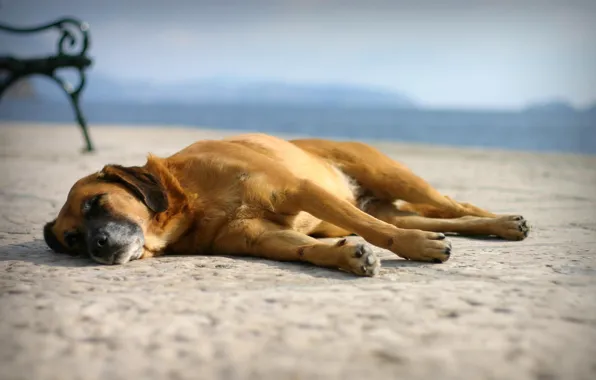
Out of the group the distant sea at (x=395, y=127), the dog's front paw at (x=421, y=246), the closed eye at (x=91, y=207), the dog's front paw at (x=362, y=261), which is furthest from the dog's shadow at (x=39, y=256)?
the distant sea at (x=395, y=127)

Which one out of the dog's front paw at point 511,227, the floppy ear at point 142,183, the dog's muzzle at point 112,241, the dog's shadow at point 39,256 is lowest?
the dog's shadow at point 39,256

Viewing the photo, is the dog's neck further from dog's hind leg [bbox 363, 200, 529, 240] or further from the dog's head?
dog's hind leg [bbox 363, 200, 529, 240]

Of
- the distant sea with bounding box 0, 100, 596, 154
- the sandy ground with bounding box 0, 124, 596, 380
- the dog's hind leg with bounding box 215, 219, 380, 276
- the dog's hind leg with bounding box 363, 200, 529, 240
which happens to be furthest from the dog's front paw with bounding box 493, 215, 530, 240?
the distant sea with bounding box 0, 100, 596, 154

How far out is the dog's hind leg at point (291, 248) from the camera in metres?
2.94

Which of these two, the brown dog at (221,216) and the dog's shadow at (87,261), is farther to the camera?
the brown dog at (221,216)

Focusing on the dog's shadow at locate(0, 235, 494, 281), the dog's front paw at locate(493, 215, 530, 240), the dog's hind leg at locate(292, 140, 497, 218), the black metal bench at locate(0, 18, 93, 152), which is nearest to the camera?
the dog's shadow at locate(0, 235, 494, 281)

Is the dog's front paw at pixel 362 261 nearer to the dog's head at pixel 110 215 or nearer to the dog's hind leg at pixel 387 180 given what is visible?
the dog's head at pixel 110 215

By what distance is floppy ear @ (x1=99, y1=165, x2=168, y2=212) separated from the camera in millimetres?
3471

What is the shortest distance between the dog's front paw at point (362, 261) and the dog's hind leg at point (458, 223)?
5.31 feet

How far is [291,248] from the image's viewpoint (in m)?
3.33

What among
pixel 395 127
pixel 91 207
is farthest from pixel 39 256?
pixel 395 127

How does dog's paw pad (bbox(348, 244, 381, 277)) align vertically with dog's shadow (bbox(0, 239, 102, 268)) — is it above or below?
above

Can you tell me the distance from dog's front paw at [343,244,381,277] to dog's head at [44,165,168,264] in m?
1.19

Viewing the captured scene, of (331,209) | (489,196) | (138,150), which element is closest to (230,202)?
(331,209)
